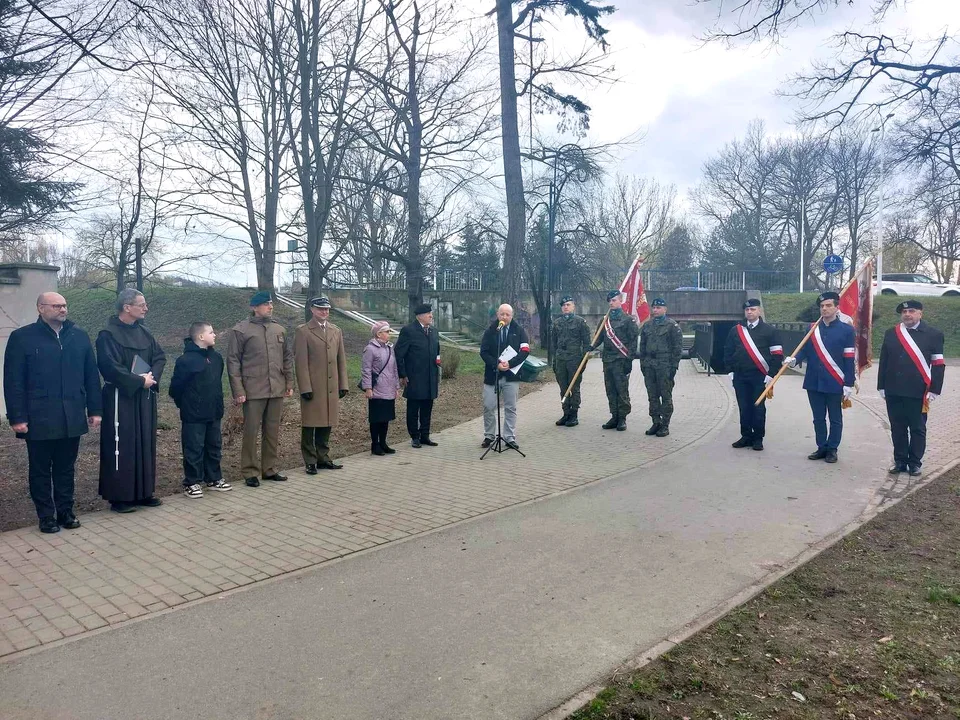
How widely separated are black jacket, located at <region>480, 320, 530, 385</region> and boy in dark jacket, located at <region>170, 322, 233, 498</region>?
3424 mm

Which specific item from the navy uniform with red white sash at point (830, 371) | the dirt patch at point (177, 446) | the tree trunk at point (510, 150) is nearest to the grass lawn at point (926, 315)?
the tree trunk at point (510, 150)

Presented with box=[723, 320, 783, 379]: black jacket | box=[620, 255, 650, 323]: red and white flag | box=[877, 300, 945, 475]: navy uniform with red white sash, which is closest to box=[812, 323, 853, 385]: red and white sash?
box=[877, 300, 945, 475]: navy uniform with red white sash

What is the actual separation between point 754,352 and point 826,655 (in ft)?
20.1

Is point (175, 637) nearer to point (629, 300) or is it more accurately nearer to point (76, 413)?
point (76, 413)

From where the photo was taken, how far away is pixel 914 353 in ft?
26.2

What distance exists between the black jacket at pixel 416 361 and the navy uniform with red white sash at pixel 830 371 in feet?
15.1

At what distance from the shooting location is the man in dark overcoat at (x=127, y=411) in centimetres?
647

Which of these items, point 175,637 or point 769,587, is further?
point 769,587

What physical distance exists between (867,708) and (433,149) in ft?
61.7

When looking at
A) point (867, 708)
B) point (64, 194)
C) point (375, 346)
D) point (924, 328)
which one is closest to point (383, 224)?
point (64, 194)

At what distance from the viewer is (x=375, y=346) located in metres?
9.23

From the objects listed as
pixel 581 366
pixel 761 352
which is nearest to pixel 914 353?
pixel 761 352

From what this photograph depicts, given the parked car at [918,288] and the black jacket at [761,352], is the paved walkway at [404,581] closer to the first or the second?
the black jacket at [761,352]

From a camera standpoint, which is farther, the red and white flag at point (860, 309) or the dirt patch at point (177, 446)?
the red and white flag at point (860, 309)
